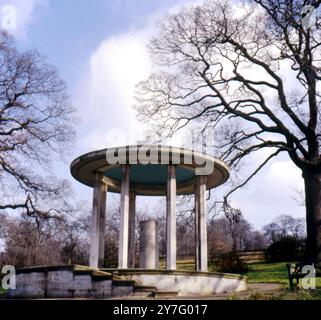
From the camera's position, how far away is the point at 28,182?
29.1 m

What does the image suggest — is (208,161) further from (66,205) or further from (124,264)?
(66,205)

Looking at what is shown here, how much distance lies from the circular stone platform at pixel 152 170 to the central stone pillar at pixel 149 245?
108 inches

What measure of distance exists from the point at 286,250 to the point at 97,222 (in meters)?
17.8

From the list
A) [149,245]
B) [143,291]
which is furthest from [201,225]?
[143,291]

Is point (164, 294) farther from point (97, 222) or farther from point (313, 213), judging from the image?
point (313, 213)

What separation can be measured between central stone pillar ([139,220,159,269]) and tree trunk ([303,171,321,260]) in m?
7.96

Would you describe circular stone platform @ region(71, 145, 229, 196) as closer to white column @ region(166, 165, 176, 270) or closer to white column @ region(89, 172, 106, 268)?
white column @ region(89, 172, 106, 268)

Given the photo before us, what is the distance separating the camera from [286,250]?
32.6 m

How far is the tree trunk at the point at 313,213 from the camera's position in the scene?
22.4 meters

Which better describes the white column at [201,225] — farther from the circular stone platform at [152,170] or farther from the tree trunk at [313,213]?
the tree trunk at [313,213]

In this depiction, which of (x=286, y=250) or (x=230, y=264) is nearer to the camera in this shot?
(x=230, y=264)

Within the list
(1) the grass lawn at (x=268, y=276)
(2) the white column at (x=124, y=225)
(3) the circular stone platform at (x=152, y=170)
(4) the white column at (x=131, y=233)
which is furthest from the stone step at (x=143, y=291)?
(4) the white column at (x=131, y=233)
